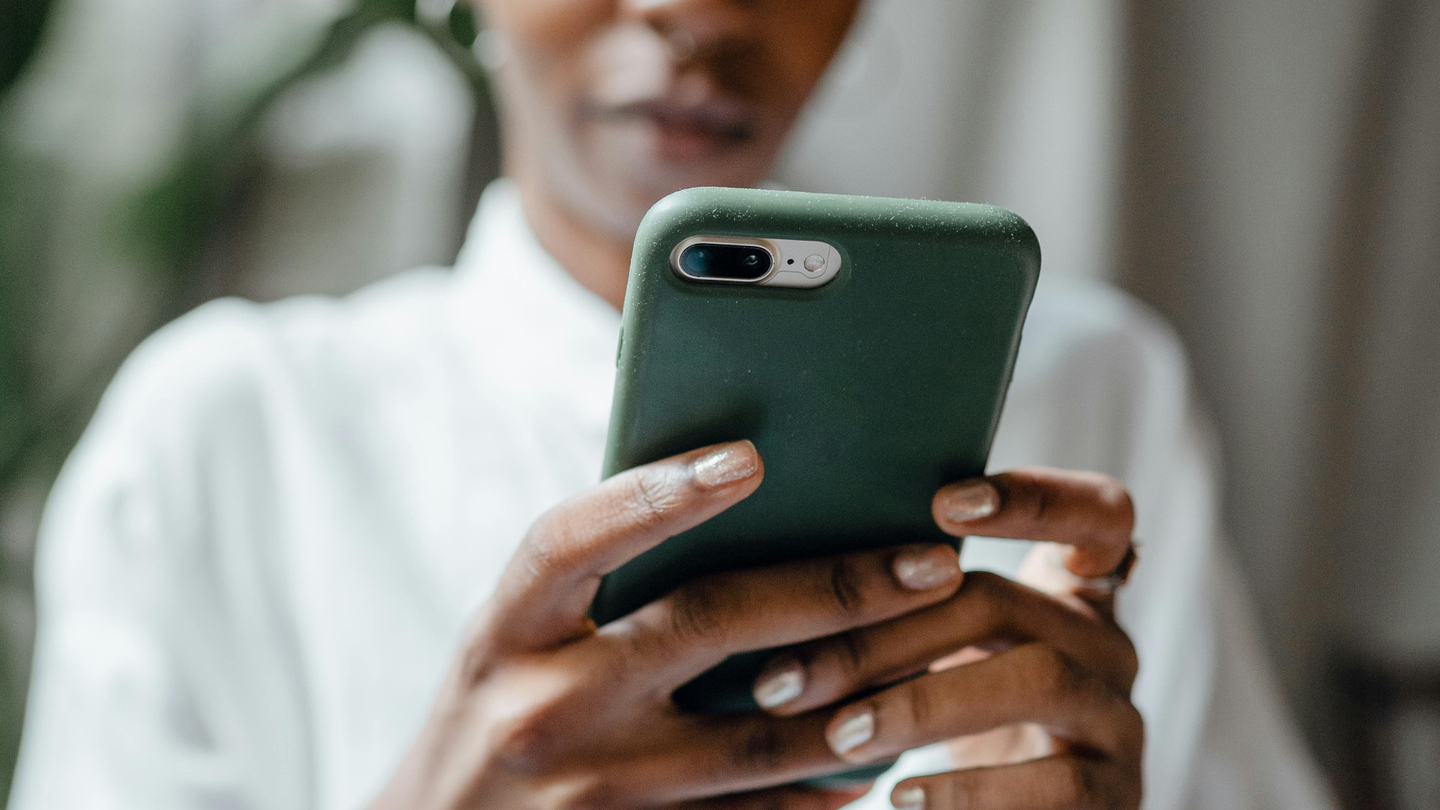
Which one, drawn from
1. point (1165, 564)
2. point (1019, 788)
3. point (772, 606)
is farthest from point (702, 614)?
point (1165, 564)

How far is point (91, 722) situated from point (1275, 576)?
98 cm

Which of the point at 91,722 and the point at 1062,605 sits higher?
A: the point at 1062,605

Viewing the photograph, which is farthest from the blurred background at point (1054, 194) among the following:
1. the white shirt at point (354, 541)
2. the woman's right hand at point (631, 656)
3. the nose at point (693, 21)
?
the woman's right hand at point (631, 656)

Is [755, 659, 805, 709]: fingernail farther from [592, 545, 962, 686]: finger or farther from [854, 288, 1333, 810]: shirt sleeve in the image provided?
[854, 288, 1333, 810]: shirt sleeve

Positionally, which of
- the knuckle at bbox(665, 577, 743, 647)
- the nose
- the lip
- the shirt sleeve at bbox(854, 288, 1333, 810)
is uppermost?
the nose

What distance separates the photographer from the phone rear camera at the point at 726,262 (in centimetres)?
24

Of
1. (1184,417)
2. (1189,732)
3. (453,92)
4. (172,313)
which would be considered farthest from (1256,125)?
(172,313)

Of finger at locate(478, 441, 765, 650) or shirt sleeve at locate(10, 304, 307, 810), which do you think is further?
shirt sleeve at locate(10, 304, 307, 810)

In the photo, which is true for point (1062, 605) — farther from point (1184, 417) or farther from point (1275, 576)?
point (1275, 576)

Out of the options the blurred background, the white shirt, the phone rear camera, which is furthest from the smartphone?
the blurred background

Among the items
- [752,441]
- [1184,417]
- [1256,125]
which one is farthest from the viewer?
[1256,125]

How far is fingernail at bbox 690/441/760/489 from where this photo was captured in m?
0.25

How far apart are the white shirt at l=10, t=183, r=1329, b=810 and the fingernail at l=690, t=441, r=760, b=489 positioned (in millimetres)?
278

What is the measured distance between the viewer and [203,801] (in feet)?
1.52
